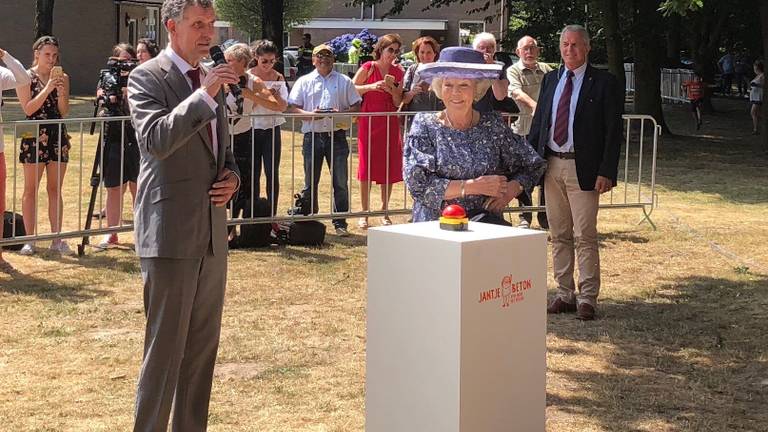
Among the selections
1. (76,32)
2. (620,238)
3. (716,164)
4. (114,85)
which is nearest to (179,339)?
(114,85)

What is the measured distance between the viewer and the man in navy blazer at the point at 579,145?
816cm

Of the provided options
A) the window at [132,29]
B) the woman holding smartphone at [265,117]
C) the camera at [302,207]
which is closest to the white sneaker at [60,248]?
the woman holding smartphone at [265,117]

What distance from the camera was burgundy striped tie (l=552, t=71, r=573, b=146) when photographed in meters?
8.23

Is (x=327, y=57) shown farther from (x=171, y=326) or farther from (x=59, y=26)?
(x=59, y=26)

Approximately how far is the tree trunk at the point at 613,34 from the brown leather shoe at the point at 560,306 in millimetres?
15074

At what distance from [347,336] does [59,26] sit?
122 ft

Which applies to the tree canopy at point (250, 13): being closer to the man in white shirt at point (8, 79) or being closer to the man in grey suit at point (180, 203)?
the man in white shirt at point (8, 79)

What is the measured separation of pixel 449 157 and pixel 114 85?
568 centimetres

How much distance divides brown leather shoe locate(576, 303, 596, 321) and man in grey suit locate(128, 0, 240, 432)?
4100 mm

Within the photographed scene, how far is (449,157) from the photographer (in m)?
5.81

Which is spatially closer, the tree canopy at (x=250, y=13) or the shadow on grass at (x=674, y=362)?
the shadow on grass at (x=674, y=362)

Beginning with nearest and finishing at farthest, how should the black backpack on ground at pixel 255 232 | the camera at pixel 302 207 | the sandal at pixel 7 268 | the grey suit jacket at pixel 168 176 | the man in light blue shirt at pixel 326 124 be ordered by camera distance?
the grey suit jacket at pixel 168 176, the sandal at pixel 7 268, the black backpack on ground at pixel 255 232, the camera at pixel 302 207, the man in light blue shirt at pixel 326 124

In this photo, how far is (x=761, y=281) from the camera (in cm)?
985

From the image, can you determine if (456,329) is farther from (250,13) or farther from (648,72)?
(250,13)
